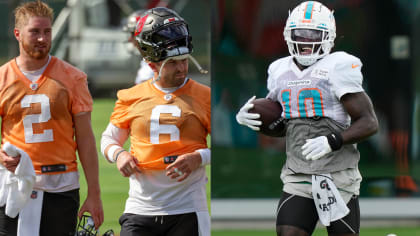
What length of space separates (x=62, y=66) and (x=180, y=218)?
3.52 ft

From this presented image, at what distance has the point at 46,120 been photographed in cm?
409

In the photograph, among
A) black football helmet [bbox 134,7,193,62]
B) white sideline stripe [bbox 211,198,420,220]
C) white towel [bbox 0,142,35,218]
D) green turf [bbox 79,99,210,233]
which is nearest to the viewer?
white towel [bbox 0,142,35,218]

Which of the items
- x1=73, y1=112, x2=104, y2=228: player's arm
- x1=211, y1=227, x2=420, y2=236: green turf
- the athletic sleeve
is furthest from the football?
x1=211, y1=227, x2=420, y2=236: green turf

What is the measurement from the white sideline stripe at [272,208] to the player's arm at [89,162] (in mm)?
2866

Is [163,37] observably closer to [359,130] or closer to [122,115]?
[122,115]

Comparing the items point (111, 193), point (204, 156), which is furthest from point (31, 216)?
point (111, 193)

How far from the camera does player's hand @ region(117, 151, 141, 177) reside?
3879 mm

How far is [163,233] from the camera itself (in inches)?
155

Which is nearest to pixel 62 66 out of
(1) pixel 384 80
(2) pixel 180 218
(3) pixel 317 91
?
(2) pixel 180 218

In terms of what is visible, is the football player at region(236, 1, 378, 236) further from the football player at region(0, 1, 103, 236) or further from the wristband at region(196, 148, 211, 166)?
the football player at region(0, 1, 103, 236)

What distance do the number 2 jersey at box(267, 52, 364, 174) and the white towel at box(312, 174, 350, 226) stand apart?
78 millimetres

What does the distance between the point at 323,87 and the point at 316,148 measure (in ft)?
1.07

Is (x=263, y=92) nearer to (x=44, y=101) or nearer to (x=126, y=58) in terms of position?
(x=44, y=101)

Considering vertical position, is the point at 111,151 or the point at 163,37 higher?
the point at 163,37
